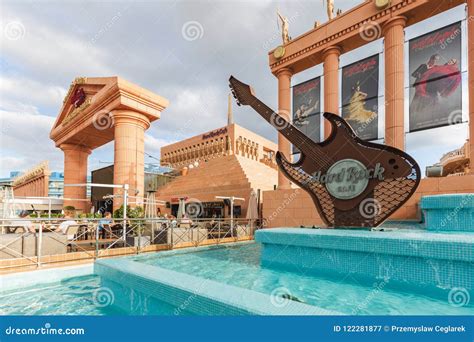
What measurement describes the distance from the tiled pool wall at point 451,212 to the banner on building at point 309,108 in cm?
763

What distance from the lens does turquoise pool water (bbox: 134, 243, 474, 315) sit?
13.8 ft

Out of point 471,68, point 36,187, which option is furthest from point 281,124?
point 36,187

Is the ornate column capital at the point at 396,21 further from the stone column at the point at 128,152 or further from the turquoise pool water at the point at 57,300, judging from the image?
the turquoise pool water at the point at 57,300

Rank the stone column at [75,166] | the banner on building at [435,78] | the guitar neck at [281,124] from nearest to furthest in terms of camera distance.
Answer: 1. the guitar neck at [281,124]
2. the banner on building at [435,78]
3. the stone column at [75,166]

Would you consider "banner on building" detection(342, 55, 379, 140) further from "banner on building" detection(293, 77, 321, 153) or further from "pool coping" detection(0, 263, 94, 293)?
"pool coping" detection(0, 263, 94, 293)

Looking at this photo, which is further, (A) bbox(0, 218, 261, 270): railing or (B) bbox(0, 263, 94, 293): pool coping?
(A) bbox(0, 218, 261, 270): railing

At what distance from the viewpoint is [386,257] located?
5.80m

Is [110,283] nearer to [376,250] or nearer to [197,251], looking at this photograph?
[197,251]

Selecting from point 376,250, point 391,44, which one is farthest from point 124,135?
point 391,44

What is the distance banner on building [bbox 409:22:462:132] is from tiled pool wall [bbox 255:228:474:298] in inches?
298

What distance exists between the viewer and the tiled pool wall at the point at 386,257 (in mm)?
4898

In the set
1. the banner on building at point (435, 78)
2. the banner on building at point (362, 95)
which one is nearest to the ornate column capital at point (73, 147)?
the banner on building at point (362, 95)

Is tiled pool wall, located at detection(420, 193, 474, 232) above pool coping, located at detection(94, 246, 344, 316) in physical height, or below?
above

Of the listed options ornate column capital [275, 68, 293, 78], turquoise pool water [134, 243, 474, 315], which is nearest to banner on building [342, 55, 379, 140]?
ornate column capital [275, 68, 293, 78]
